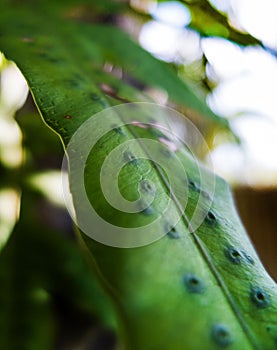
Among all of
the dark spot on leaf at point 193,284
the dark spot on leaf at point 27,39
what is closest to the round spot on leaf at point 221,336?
the dark spot on leaf at point 193,284

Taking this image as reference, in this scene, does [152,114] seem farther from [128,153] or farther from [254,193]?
[254,193]

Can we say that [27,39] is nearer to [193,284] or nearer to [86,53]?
[86,53]

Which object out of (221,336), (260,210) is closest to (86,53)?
(221,336)

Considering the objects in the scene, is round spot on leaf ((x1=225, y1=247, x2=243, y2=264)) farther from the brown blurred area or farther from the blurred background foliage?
the brown blurred area

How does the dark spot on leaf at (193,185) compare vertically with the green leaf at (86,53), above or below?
above

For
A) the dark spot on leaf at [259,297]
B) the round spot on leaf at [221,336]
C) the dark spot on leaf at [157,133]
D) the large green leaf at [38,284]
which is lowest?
the large green leaf at [38,284]

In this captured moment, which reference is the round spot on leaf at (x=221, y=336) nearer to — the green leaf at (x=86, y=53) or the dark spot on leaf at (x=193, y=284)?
the dark spot on leaf at (x=193, y=284)
